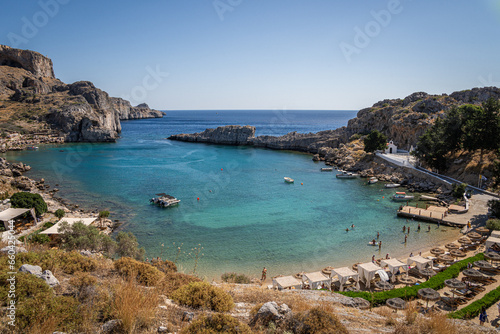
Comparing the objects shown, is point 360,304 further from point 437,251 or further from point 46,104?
point 46,104

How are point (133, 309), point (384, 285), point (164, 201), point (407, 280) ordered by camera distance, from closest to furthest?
point (133, 309) < point (384, 285) < point (407, 280) < point (164, 201)

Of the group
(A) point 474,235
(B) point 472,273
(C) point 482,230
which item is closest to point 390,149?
(C) point 482,230

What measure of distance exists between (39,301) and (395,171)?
49407 mm

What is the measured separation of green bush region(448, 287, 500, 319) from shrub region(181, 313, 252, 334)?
1031 centimetres

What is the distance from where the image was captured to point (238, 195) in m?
38.1

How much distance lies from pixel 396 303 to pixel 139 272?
453 inches

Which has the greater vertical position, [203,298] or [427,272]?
[203,298]

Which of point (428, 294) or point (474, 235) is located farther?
point (474, 235)

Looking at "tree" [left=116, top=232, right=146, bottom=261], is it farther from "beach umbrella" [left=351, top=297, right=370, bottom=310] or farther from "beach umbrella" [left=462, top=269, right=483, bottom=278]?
"beach umbrella" [left=462, top=269, right=483, bottom=278]

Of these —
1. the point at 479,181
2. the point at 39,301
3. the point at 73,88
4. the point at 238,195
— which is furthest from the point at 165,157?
the point at 73,88

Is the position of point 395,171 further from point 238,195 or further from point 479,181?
point 238,195

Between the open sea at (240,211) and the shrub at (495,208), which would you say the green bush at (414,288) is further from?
the shrub at (495,208)

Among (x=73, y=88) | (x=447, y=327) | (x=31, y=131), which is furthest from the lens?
(x=73, y=88)

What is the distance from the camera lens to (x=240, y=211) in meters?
31.8
